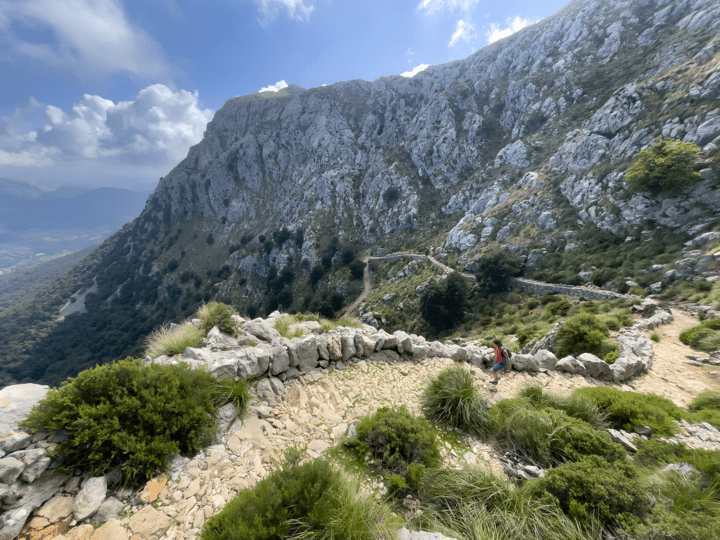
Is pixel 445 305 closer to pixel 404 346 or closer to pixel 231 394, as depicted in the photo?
pixel 404 346

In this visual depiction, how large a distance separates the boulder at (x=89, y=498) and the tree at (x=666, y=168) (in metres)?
40.9

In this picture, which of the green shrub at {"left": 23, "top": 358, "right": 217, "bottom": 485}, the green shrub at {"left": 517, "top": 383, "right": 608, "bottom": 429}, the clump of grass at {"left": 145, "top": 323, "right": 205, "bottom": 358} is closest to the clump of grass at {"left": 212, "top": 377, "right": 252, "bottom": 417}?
the green shrub at {"left": 23, "top": 358, "right": 217, "bottom": 485}

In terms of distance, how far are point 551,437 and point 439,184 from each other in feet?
216

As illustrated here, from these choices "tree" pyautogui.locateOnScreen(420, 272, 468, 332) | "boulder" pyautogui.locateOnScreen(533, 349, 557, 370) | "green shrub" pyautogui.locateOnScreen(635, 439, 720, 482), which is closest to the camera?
"green shrub" pyautogui.locateOnScreen(635, 439, 720, 482)

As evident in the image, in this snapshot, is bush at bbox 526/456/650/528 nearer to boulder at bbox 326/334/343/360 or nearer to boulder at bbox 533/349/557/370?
boulder at bbox 326/334/343/360

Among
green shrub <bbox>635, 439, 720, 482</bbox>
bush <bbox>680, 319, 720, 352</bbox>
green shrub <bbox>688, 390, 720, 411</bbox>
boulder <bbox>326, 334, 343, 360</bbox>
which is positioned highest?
boulder <bbox>326, 334, 343, 360</bbox>

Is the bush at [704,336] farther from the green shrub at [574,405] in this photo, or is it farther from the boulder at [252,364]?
the boulder at [252,364]

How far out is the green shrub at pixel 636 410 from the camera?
5238mm

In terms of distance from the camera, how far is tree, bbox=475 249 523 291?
3161 cm

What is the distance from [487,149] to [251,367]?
7263 cm

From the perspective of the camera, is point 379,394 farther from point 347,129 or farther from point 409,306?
point 347,129

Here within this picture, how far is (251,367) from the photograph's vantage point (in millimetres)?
6230

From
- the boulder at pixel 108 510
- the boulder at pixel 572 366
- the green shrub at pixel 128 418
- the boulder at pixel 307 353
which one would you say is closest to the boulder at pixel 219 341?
the boulder at pixel 307 353

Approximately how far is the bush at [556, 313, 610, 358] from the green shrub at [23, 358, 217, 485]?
42.6 ft
